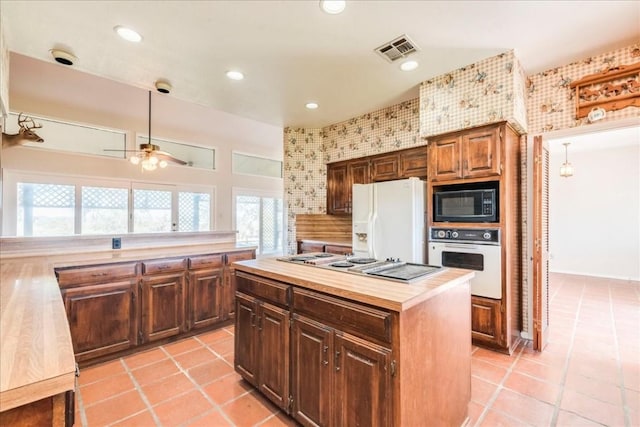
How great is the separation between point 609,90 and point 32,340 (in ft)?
13.6

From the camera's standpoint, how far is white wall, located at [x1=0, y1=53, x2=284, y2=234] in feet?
12.5

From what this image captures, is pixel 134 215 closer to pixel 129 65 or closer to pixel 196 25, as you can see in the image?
pixel 129 65

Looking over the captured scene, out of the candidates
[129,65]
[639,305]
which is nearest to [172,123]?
[129,65]

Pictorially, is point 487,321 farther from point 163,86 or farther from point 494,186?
point 163,86

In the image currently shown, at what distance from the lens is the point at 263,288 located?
1983mm

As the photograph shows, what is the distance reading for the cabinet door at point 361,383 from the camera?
4.34 ft

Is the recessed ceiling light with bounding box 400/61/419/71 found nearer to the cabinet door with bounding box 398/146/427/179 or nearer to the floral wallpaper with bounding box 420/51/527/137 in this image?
the floral wallpaper with bounding box 420/51/527/137

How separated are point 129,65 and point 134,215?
313cm

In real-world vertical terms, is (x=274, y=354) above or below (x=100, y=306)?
below

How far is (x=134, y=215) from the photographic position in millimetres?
5164

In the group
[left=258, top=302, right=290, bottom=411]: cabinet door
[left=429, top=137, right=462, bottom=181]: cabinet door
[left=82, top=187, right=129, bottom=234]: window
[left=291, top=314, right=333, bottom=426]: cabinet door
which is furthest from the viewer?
[left=82, top=187, right=129, bottom=234]: window

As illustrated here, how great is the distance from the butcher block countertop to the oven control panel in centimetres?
297

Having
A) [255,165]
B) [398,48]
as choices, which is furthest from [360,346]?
[255,165]

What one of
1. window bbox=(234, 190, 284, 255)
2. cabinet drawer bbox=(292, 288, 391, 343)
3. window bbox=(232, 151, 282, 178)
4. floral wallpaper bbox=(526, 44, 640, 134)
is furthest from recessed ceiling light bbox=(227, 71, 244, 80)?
window bbox=(234, 190, 284, 255)
